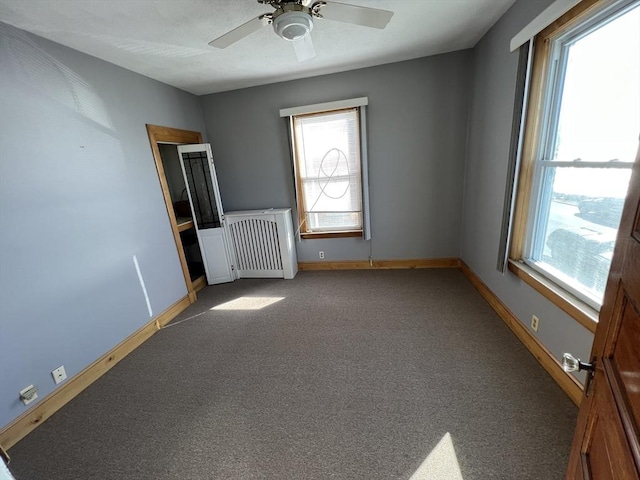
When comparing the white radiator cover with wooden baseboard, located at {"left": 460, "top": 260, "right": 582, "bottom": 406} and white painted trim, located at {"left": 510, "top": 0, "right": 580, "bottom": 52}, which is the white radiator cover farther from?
white painted trim, located at {"left": 510, "top": 0, "right": 580, "bottom": 52}

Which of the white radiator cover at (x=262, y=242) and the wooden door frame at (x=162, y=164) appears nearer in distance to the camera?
the wooden door frame at (x=162, y=164)

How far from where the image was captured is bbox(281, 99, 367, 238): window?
10.2ft

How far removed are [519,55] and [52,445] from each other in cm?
385

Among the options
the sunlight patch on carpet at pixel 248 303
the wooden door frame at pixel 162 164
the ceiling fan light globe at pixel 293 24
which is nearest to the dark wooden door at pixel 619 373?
the ceiling fan light globe at pixel 293 24

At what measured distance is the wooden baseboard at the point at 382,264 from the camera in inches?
132

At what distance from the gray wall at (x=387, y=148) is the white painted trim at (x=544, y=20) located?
1.08 meters

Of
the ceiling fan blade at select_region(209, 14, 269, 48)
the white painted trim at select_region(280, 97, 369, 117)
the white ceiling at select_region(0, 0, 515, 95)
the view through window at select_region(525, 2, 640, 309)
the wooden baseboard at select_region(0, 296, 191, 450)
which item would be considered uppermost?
the white ceiling at select_region(0, 0, 515, 95)

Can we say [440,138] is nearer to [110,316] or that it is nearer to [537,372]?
[537,372]

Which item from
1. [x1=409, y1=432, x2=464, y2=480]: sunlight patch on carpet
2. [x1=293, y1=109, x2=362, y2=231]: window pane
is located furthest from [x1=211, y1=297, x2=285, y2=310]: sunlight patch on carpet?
[x1=409, y1=432, x2=464, y2=480]: sunlight patch on carpet

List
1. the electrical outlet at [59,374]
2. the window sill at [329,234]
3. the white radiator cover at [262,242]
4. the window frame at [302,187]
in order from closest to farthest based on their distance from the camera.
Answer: the electrical outlet at [59,374] < the window frame at [302,187] < the white radiator cover at [262,242] < the window sill at [329,234]

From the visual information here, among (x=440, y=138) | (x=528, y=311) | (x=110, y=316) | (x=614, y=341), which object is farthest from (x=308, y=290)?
(x=614, y=341)

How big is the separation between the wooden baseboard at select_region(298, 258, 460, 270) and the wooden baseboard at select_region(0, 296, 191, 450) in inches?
75.1

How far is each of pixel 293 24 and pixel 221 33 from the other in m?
0.93

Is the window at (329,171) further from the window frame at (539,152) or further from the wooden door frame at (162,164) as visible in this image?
the window frame at (539,152)
